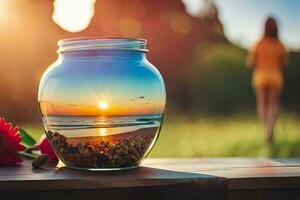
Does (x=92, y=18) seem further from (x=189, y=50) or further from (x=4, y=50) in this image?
(x=189, y=50)

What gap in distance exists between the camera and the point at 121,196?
77 centimetres

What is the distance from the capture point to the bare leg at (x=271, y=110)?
315 cm

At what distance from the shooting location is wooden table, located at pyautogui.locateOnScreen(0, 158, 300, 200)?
2.48 feet

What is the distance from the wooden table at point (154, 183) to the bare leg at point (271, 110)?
229 cm

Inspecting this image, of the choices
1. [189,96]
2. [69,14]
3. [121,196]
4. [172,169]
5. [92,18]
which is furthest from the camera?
[189,96]

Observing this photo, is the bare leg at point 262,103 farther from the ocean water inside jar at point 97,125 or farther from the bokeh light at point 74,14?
the ocean water inside jar at point 97,125

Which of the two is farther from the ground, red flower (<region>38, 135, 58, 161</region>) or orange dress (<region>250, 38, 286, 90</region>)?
orange dress (<region>250, 38, 286, 90</region>)

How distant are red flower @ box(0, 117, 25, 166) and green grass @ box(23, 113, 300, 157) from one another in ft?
6.80

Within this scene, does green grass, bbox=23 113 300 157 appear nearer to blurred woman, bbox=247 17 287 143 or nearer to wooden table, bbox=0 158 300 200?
blurred woman, bbox=247 17 287 143

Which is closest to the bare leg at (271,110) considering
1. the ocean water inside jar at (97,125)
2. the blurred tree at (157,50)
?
the blurred tree at (157,50)

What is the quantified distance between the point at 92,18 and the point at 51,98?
2048mm

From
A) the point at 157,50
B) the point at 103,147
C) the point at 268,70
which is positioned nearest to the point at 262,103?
the point at 268,70

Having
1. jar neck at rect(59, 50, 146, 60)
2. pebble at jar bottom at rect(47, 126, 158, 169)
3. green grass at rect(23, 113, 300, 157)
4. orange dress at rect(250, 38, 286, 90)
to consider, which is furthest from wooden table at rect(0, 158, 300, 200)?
orange dress at rect(250, 38, 286, 90)

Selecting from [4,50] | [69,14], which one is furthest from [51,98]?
[4,50]
